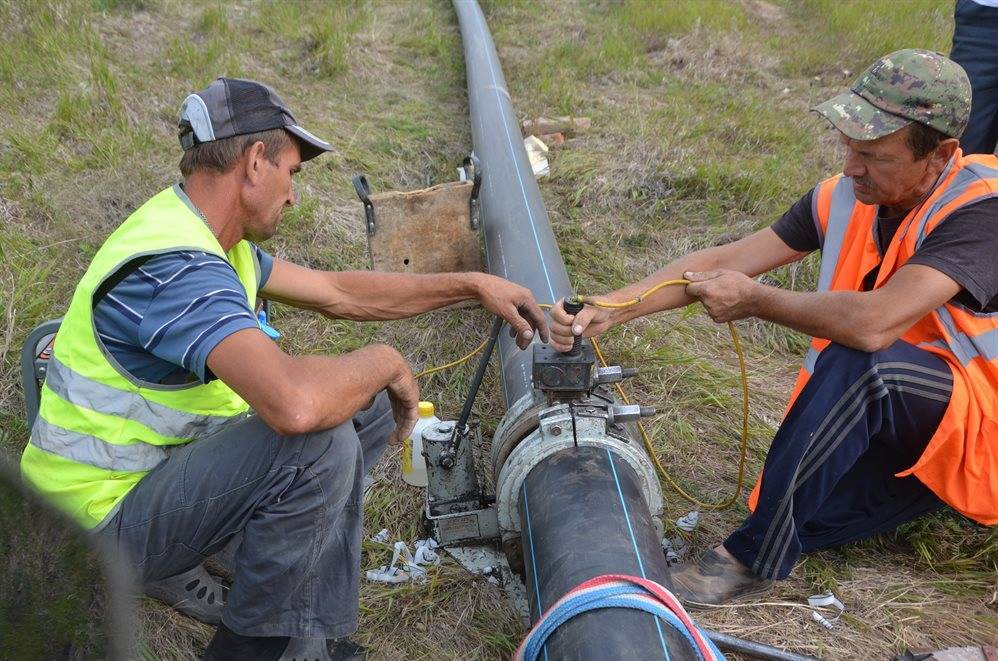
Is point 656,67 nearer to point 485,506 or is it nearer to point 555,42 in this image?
point 555,42

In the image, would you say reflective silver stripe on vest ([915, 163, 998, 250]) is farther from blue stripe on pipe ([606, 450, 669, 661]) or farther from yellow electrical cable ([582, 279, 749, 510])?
blue stripe on pipe ([606, 450, 669, 661])

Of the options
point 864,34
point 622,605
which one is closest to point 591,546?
point 622,605

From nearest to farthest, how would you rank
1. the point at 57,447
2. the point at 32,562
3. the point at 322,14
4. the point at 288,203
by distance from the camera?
the point at 32,562, the point at 57,447, the point at 288,203, the point at 322,14

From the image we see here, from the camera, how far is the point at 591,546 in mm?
1822

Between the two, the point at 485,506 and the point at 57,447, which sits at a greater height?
the point at 57,447

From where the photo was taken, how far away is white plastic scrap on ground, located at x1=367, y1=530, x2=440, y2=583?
→ 8.29ft

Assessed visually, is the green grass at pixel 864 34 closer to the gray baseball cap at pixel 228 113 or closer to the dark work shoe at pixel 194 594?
the gray baseball cap at pixel 228 113

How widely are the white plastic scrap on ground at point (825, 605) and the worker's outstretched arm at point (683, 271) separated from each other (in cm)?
105

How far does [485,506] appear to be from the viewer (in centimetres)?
257

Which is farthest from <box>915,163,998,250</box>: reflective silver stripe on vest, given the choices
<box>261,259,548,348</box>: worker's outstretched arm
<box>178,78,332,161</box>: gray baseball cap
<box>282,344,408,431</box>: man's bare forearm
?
<box>178,78,332,161</box>: gray baseball cap

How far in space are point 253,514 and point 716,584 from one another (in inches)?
57.2

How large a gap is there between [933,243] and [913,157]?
0.27 m

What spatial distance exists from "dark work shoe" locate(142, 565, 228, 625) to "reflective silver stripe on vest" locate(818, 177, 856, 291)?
222cm

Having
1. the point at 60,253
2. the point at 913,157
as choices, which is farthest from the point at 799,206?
the point at 60,253
